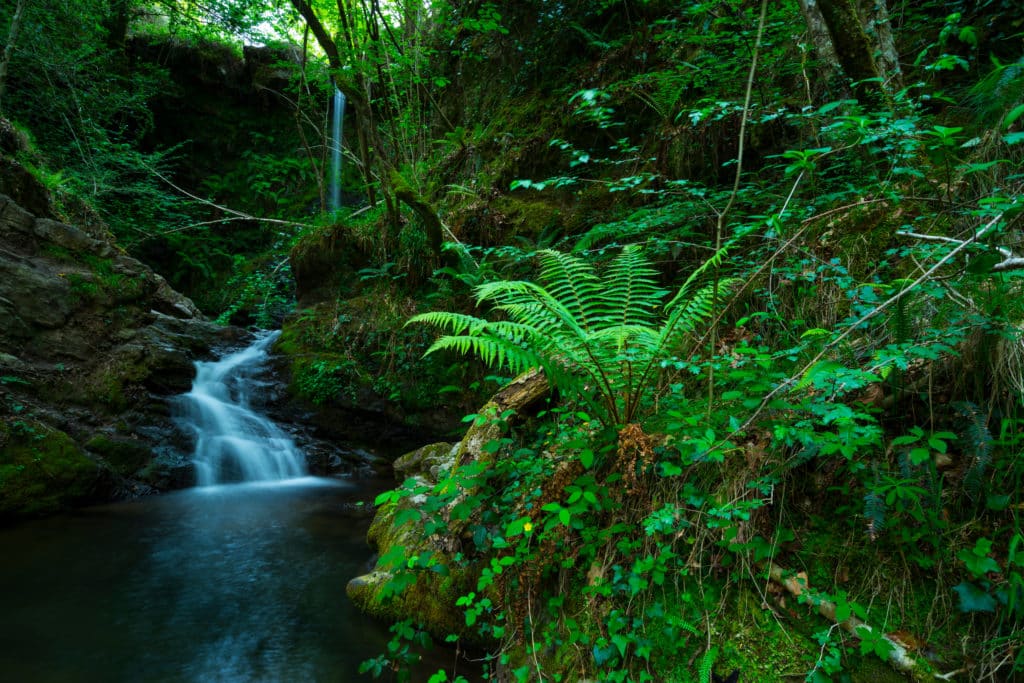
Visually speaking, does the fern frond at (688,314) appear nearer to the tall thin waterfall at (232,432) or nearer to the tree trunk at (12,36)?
the tall thin waterfall at (232,432)

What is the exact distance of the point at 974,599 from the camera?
1422 mm

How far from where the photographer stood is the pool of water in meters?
2.66

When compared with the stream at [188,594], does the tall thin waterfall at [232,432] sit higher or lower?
higher

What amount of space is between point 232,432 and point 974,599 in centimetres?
695

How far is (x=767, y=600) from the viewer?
1.72 m

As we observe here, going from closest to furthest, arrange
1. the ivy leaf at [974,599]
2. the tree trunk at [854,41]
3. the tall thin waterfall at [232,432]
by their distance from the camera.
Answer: the ivy leaf at [974,599], the tree trunk at [854,41], the tall thin waterfall at [232,432]

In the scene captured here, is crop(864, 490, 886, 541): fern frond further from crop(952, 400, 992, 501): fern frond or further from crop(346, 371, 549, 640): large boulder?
crop(346, 371, 549, 640): large boulder

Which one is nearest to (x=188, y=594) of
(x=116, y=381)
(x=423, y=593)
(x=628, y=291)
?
(x=423, y=593)

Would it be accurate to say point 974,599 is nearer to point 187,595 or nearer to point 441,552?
point 441,552

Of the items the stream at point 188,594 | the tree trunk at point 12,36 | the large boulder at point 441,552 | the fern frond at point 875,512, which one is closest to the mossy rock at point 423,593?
the large boulder at point 441,552

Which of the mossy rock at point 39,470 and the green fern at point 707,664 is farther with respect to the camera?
the mossy rock at point 39,470

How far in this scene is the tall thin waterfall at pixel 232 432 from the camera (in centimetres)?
596

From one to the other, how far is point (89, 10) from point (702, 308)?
1132 centimetres

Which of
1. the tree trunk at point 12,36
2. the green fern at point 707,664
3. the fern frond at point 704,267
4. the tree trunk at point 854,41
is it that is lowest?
the green fern at point 707,664
